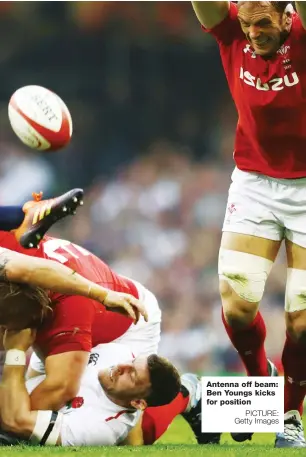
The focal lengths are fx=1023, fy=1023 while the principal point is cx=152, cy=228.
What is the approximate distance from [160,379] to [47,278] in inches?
30.5

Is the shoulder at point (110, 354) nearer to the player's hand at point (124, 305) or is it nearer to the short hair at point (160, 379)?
the short hair at point (160, 379)

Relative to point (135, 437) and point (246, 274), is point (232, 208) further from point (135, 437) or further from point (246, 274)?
point (135, 437)

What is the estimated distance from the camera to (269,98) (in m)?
4.91

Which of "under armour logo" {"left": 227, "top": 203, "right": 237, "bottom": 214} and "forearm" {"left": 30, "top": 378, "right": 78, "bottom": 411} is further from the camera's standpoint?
"under armour logo" {"left": 227, "top": 203, "right": 237, "bottom": 214}

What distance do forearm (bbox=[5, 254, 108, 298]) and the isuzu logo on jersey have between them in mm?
1241

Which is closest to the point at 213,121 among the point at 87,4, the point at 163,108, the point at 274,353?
the point at 163,108

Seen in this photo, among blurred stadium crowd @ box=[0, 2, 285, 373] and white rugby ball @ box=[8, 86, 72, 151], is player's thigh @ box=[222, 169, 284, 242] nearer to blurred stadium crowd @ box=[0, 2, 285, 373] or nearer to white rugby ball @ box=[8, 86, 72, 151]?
white rugby ball @ box=[8, 86, 72, 151]

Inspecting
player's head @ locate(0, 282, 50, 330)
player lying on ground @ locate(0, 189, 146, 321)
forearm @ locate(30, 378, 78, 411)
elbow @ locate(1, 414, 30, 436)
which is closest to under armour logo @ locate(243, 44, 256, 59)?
player lying on ground @ locate(0, 189, 146, 321)

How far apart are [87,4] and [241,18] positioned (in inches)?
286

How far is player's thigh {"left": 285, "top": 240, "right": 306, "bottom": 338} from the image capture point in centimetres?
491

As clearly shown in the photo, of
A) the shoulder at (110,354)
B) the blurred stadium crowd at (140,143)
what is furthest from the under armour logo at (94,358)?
the blurred stadium crowd at (140,143)

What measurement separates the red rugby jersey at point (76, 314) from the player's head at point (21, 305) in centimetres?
10

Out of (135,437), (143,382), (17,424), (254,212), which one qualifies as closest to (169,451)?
(143,382)

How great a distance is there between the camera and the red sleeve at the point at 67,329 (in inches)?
195
